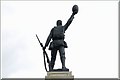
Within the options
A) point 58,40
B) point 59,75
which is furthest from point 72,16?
point 59,75

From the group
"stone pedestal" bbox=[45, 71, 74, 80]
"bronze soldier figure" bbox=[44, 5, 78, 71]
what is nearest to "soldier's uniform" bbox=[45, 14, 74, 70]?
"bronze soldier figure" bbox=[44, 5, 78, 71]

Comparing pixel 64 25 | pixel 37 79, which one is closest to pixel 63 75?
pixel 64 25

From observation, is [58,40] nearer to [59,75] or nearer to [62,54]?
[62,54]

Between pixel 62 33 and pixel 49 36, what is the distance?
2.15 feet

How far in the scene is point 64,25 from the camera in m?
30.6

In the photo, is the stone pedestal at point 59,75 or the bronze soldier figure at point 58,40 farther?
the bronze soldier figure at point 58,40

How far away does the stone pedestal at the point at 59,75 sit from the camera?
29.9 m

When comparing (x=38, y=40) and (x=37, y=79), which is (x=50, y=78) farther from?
(x=37, y=79)

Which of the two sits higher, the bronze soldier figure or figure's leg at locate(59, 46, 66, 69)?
the bronze soldier figure

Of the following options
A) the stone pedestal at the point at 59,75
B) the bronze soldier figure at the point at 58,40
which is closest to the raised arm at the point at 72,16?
the bronze soldier figure at the point at 58,40

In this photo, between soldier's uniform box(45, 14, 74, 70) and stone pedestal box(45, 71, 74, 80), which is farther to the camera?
soldier's uniform box(45, 14, 74, 70)

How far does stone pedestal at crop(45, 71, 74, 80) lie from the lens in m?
29.9

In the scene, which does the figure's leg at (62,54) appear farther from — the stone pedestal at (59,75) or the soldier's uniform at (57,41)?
the stone pedestal at (59,75)

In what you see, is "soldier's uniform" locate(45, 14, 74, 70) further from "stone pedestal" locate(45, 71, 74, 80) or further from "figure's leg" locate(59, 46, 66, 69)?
"stone pedestal" locate(45, 71, 74, 80)
